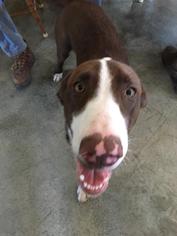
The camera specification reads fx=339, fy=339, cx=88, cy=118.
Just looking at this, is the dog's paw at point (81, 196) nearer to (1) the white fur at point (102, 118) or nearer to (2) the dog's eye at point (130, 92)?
(1) the white fur at point (102, 118)

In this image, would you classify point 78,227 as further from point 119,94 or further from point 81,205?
point 119,94

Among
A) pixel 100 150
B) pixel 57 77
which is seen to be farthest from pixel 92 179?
pixel 57 77

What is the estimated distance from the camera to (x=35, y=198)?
2.31 metres

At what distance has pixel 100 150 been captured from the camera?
137 centimetres

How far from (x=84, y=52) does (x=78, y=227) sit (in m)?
1.16

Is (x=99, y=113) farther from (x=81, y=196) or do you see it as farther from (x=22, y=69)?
(x=22, y=69)

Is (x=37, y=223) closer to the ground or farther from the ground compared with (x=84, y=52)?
closer to the ground

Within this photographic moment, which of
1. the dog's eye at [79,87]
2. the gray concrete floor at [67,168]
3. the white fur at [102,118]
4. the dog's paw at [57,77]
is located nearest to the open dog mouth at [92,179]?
the white fur at [102,118]

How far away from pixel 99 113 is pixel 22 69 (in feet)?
5.38

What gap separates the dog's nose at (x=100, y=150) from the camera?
136 centimetres

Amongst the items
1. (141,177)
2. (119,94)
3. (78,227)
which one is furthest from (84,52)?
(78,227)

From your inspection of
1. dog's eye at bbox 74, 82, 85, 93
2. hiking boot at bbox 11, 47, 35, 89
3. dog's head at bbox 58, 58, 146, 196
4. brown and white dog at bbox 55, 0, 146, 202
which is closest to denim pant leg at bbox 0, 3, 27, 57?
hiking boot at bbox 11, 47, 35, 89

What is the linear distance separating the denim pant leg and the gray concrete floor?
12.8 inches

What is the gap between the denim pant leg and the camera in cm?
263
